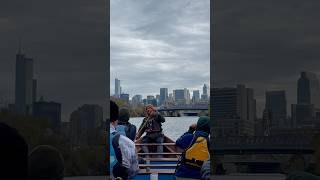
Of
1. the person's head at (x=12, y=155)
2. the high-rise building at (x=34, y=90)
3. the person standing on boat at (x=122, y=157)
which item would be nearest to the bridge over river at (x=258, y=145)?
the person standing on boat at (x=122, y=157)

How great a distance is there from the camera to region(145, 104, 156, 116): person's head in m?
5.80

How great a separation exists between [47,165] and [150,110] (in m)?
4.70

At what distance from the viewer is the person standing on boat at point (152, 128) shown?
5777 mm

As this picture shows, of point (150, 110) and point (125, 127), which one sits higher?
point (150, 110)

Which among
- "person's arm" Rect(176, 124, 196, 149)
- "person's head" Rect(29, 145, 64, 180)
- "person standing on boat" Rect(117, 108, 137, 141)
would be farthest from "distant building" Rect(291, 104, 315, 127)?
"person's head" Rect(29, 145, 64, 180)

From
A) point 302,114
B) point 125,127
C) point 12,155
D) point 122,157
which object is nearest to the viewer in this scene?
point 12,155

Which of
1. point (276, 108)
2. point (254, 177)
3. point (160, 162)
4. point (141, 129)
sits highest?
point (276, 108)

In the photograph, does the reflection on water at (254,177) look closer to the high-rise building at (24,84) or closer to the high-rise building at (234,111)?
the high-rise building at (234,111)

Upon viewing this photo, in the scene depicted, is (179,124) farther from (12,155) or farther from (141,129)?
(12,155)

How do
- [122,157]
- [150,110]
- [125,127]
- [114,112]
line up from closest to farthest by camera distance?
[122,157], [125,127], [114,112], [150,110]

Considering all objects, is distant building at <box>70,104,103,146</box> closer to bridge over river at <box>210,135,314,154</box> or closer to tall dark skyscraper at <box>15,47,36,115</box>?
tall dark skyscraper at <box>15,47,36,115</box>

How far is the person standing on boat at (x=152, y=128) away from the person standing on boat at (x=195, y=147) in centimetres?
47

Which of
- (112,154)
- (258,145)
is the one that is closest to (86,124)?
(112,154)

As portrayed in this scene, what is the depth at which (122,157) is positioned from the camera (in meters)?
5.25
